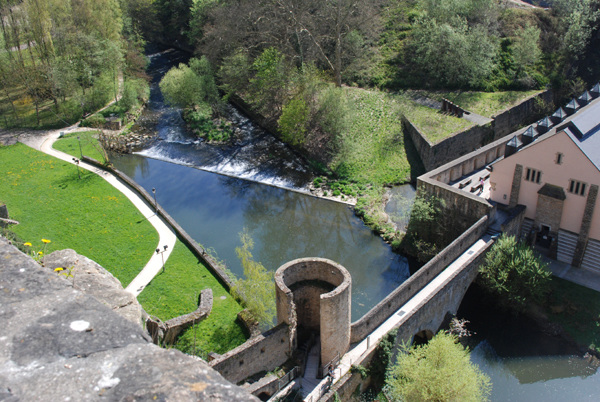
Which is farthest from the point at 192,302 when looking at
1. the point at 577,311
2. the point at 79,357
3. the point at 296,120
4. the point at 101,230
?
the point at 79,357

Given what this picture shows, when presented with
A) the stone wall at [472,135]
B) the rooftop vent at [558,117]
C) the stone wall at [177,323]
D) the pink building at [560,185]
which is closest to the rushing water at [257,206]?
the stone wall at [177,323]

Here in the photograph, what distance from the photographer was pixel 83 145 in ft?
154

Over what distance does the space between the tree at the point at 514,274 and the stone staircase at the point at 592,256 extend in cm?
262

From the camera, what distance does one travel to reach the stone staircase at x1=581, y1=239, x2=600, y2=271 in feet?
92.5

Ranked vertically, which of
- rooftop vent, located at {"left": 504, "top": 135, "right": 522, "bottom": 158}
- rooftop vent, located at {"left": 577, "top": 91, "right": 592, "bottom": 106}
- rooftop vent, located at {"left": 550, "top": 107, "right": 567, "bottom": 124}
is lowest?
rooftop vent, located at {"left": 504, "top": 135, "right": 522, "bottom": 158}

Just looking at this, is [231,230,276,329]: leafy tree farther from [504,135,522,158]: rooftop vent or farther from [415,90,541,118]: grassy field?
[415,90,541,118]: grassy field

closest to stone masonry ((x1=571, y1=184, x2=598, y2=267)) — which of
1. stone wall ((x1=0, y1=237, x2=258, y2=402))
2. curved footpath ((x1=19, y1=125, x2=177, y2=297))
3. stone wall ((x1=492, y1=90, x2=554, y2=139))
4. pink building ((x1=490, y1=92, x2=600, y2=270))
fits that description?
pink building ((x1=490, y1=92, x2=600, y2=270))

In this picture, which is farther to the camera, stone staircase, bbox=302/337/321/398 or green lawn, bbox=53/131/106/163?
green lawn, bbox=53/131/106/163

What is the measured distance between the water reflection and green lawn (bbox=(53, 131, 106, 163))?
7.37ft

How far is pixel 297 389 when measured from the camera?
20.6m

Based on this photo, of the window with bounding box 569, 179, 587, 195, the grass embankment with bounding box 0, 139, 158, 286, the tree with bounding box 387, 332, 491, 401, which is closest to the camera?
the tree with bounding box 387, 332, 491, 401

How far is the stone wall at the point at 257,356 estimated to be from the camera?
19875mm

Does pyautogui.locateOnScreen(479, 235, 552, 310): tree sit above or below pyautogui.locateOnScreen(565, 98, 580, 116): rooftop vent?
below

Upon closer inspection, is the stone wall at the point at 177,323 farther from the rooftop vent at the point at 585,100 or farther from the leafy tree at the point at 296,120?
the rooftop vent at the point at 585,100
